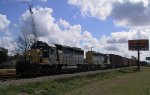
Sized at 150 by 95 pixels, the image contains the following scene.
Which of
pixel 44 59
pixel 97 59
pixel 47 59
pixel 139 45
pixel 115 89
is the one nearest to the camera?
pixel 115 89

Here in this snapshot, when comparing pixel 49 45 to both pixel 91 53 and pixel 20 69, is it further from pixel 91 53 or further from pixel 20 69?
pixel 91 53

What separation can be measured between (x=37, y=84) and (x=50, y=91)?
2539 millimetres

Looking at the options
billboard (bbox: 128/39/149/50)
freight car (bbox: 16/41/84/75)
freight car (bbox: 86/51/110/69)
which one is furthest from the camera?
billboard (bbox: 128/39/149/50)

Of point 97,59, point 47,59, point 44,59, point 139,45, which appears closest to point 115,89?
point 44,59

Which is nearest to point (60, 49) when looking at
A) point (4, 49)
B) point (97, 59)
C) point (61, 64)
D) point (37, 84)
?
point (61, 64)

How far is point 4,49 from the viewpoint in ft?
344

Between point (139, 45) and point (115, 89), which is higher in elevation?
point (139, 45)

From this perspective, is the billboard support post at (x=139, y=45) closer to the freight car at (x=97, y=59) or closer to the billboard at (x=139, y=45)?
the billboard at (x=139, y=45)

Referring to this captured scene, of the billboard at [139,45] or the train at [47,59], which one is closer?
the train at [47,59]

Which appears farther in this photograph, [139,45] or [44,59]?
[139,45]

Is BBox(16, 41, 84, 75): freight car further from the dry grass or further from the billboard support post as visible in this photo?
the billboard support post

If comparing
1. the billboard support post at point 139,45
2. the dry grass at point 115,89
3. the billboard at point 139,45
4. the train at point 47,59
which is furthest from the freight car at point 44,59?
the billboard support post at point 139,45

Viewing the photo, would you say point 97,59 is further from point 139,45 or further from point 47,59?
point 47,59

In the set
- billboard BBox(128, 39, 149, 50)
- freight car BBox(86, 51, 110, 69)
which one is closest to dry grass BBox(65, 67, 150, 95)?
freight car BBox(86, 51, 110, 69)
